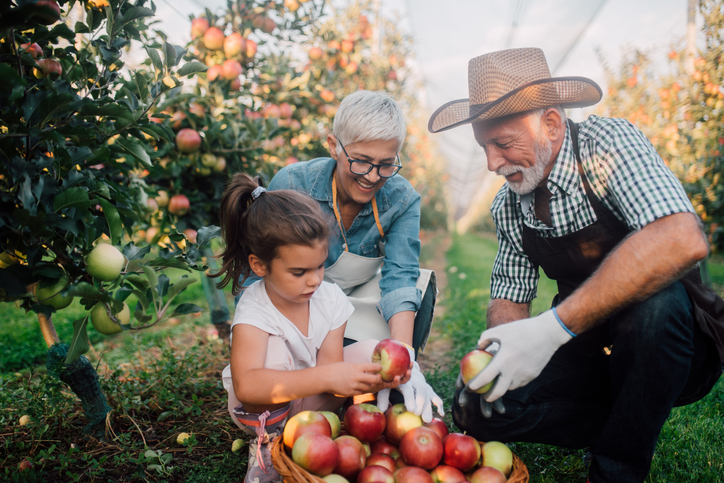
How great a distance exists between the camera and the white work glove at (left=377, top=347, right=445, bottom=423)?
155 centimetres

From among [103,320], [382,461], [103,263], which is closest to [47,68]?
[103,263]

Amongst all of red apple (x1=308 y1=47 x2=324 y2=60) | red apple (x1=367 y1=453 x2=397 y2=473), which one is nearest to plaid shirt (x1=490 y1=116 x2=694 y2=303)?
red apple (x1=367 y1=453 x2=397 y2=473)

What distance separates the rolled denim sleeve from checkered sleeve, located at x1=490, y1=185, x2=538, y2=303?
0.35m

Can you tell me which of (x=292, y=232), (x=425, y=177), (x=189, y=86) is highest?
(x=189, y=86)

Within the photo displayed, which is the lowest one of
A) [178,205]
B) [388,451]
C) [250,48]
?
[388,451]

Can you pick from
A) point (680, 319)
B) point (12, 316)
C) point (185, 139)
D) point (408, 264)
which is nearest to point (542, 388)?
point (680, 319)

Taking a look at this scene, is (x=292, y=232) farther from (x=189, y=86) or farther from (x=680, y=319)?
(x=189, y=86)

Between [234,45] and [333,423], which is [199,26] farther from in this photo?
[333,423]

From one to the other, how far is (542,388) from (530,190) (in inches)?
28.6

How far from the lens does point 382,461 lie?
1.33 m

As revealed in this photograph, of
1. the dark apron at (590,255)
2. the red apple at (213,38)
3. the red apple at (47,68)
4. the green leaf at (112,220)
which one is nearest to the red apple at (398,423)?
the dark apron at (590,255)

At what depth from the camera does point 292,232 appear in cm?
152

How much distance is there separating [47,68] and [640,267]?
1.85 m

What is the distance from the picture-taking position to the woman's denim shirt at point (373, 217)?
6.80 feet
